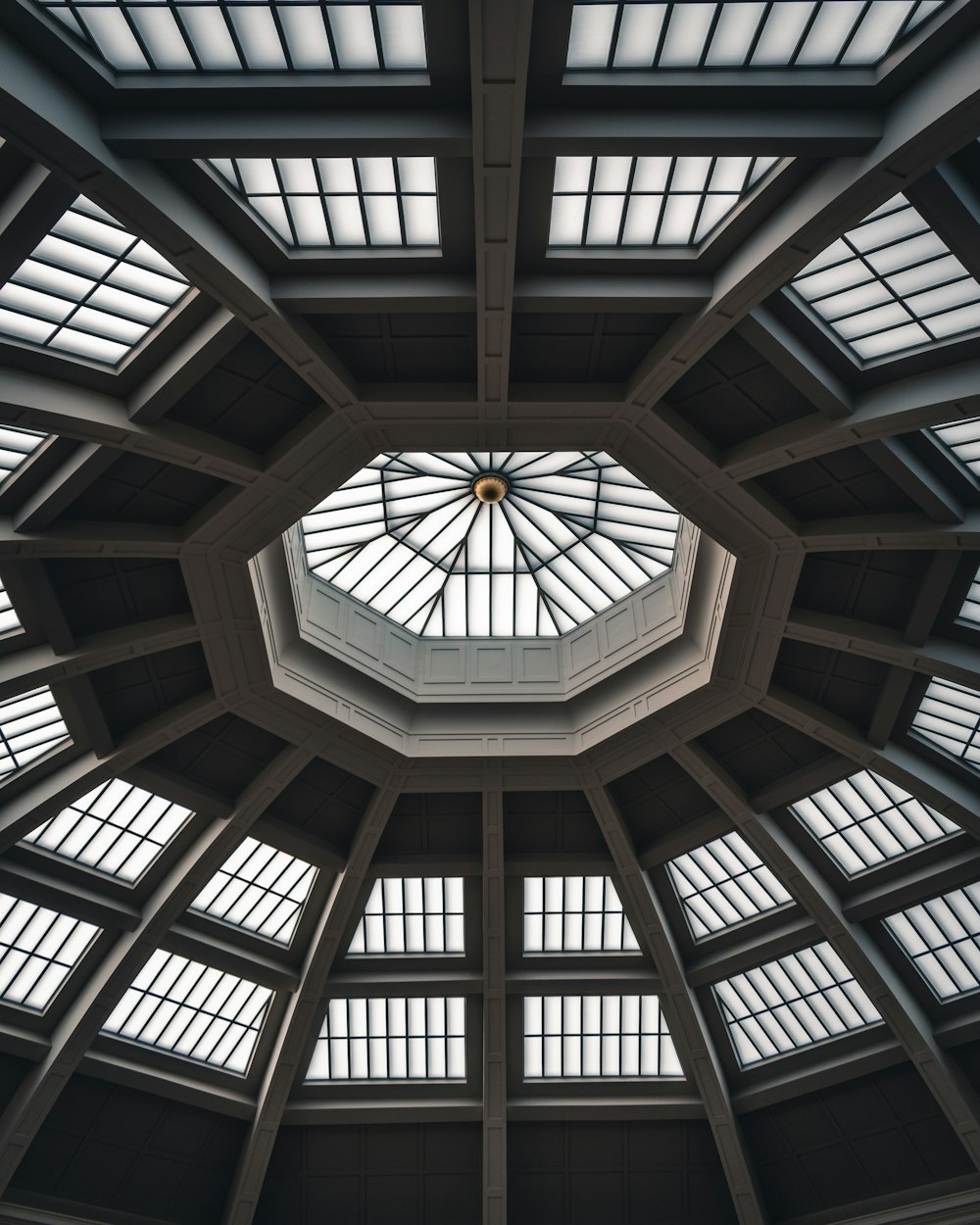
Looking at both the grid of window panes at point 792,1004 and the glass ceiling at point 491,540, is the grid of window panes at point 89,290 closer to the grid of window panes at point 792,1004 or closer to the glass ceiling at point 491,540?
the glass ceiling at point 491,540

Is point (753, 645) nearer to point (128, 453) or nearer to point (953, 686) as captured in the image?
point (953, 686)

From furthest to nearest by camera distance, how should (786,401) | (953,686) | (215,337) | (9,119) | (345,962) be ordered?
(345,962), (953,686), (786,401), (215,337), (9,119)

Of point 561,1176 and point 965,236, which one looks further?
point 561,1176

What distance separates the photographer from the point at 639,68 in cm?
1214

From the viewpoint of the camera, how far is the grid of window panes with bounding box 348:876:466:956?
2675 cm

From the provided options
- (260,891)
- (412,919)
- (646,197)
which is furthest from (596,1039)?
(646,197)

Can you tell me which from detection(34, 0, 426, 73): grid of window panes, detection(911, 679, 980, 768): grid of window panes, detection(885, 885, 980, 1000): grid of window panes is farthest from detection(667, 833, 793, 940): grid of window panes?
detection(34, 0, 426, 73): grid of window panes

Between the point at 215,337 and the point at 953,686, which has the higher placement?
the point at 953,686

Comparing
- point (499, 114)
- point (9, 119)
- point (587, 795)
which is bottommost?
point (9, 119)

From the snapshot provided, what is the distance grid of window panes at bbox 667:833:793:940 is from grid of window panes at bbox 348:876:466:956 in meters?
5.92

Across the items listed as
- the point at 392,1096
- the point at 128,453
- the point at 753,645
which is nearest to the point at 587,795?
the point at 753,645

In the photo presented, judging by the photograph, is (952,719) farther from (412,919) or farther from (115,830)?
(115,830)

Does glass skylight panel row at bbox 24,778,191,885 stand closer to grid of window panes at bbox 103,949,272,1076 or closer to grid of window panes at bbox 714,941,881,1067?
grid of window panes at bbox 103,949,272,1076

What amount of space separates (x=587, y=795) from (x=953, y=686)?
28.3 feet
